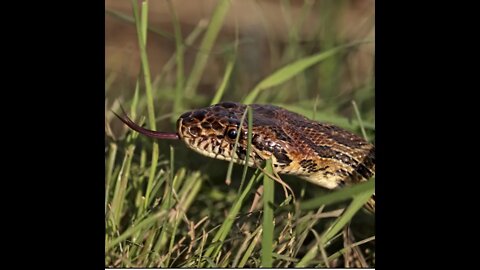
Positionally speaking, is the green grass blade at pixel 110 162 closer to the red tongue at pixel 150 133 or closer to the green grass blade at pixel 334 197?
the red tongue at pixel 150 133

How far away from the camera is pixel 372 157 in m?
3.04

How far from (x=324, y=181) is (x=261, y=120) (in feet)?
1.24

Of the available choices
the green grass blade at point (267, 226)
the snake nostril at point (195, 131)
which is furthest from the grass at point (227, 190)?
the snake nostril at point (195, 131)

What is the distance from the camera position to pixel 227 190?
3.30 meters

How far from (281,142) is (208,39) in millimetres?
941

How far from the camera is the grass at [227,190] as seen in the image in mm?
2535

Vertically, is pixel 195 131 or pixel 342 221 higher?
pixel 195 131

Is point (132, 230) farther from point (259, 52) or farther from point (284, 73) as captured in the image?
point (259, 52)

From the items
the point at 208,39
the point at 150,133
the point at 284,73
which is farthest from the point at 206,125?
the point at 208,39

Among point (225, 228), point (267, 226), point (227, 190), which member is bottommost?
point (227, 190)

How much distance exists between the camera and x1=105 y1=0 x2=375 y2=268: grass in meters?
2.54
